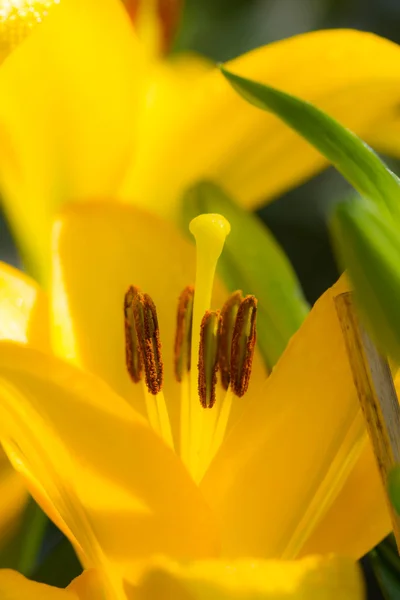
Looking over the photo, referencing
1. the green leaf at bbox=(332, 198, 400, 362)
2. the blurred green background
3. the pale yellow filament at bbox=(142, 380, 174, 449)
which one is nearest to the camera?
the green leaf at bbox=(332, 198, 400, 362)

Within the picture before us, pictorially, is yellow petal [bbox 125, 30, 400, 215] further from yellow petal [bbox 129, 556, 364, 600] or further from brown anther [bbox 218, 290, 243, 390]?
yellow petal [bbox 129, 556, 364, 600]

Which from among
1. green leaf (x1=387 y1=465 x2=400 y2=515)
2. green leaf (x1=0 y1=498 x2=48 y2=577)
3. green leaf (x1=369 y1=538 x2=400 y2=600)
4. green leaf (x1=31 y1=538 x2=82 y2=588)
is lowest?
green leaf (x1=369 y1=538 x2=400 y2=600)

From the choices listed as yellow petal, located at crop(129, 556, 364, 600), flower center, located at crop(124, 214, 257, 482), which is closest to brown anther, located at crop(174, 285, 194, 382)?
flower center, located at crop(124, 214, 257, 482)

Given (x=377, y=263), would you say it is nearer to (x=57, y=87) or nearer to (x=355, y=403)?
(x=355, y=403)

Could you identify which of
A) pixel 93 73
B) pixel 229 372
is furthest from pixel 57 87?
pixel 229 372

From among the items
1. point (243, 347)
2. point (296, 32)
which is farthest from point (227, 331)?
point (296, 32)

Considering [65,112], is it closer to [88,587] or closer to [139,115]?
[139,115]

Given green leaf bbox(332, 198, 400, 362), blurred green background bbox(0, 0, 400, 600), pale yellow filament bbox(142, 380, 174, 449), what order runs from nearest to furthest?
green leaf bbox(332, 198, 400, 362), pale yellow filament bbox(142, 380, 174, 449), blurred green background bbox(0, 0, 400, 600)
